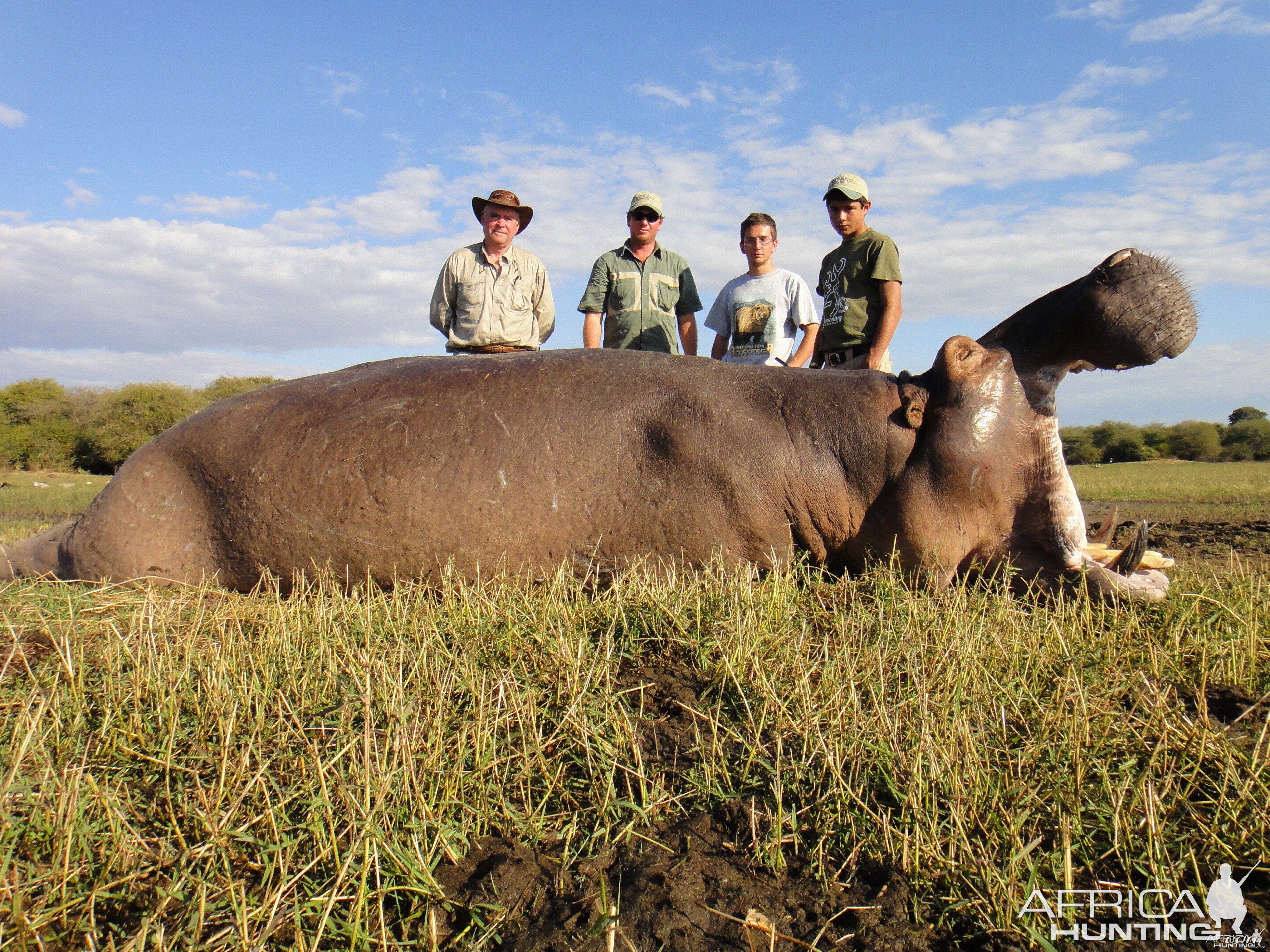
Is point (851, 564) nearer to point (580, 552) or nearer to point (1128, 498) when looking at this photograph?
point (580, 552)

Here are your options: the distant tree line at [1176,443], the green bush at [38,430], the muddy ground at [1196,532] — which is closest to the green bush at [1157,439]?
the distant tree line at [1176,443]

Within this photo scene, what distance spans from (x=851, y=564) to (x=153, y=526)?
321 cm

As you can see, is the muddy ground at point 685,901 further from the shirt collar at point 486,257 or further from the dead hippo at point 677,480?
the shirt collar at point 486,257

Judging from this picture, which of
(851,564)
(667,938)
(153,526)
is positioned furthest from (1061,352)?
(153,526)

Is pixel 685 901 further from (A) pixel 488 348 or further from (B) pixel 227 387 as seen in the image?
(B) pixel 227 387

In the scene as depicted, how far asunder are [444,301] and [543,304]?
33.4 inches

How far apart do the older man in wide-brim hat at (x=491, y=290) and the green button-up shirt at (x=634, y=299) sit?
0.55 meters

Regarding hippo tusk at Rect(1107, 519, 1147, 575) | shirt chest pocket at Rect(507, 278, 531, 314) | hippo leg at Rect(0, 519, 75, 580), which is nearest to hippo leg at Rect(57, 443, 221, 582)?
hippo leg at Rect(0, 519, 75, 580)

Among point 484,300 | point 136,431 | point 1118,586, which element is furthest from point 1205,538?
point 136,431

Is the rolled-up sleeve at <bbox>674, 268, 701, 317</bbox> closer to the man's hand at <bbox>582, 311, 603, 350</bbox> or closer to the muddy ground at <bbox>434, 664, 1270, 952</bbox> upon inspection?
the man's hand at <bbox>582, 311, 603, 350</bbox>

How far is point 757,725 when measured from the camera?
2154 mm

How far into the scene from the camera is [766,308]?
21.9 ft

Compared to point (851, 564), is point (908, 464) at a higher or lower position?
higher

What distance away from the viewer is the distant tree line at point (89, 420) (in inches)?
1122
